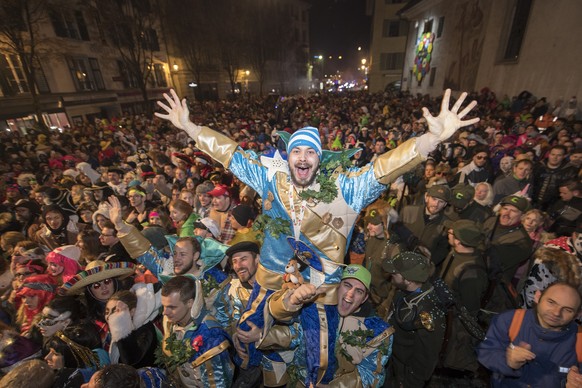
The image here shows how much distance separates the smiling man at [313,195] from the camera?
2.30 m

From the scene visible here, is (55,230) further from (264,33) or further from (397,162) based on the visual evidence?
(264,33)

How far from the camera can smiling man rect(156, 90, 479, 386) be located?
7.55 feet

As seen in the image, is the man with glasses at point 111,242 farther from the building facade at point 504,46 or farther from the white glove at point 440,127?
the building facade at point 504,46

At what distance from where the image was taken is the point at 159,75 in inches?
1323

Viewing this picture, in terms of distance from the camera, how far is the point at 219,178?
21.6ft

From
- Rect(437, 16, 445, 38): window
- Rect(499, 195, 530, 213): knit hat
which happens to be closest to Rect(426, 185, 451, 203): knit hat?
Rect(499, 195, 530, 213): knit hat

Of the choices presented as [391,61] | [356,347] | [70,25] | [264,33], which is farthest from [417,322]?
[264,33]

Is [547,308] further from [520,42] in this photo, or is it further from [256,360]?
[520,42]

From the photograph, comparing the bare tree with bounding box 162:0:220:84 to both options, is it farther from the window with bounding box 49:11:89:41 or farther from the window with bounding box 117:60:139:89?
the window with bounding box 49:11:89:41

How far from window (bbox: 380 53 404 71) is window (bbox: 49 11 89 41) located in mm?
35039

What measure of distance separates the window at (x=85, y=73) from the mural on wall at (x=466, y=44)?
102ft

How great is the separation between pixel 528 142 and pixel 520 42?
11.4m

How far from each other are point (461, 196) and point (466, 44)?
21.5 meters

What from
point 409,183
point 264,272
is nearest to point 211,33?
point 409,183
